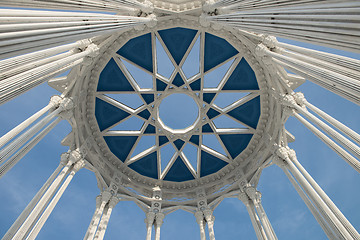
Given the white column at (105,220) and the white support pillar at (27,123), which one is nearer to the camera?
the white support pillar at (27,123)

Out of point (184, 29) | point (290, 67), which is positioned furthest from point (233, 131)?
point (290, 67)

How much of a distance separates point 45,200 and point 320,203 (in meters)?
12.5

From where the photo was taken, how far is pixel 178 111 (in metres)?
21.8

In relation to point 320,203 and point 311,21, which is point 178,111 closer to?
point 320,203

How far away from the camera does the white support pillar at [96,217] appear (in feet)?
47.8

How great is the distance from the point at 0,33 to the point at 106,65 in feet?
40.0

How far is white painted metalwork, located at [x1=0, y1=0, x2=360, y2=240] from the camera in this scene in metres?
6.21

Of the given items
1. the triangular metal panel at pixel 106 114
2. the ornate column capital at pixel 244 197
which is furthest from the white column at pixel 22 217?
the ornate column capital at pixel 244 197

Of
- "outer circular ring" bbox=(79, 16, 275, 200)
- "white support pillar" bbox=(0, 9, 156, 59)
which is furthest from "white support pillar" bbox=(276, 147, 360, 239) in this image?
"white support pillar" bbox=(0, 9, 156, 59)

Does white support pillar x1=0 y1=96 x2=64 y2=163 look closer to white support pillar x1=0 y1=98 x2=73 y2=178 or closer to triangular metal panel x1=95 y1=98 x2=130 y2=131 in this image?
white support pillar x1=0 y1=98 x2=73 y2=178

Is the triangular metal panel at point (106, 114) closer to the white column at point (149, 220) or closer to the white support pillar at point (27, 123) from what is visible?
the white support pillar at point (27, 123)

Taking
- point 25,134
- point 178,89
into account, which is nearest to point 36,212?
point 25,134

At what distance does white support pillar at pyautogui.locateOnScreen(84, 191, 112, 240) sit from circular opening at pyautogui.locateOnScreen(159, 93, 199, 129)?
7.55 metres

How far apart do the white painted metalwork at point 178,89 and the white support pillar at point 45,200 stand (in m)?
0.05
